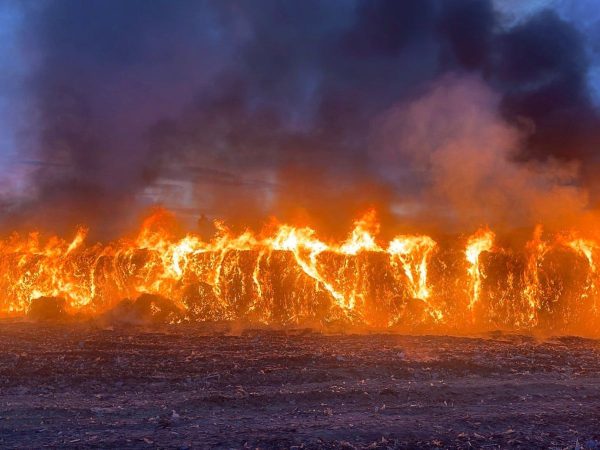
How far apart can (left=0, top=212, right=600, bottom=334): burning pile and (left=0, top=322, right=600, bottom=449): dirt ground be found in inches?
334

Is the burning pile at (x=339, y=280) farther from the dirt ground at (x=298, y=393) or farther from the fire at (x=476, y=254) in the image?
the dirt ground at (x=298, y=393)

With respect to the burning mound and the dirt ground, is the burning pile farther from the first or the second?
the dirt ground

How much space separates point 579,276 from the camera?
40.6 m

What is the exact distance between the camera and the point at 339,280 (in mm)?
42969

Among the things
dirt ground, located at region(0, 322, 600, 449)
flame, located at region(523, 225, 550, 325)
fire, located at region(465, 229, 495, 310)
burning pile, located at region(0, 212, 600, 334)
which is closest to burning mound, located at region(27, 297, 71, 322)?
burning pile, located at region(0, 212, 600, 334)

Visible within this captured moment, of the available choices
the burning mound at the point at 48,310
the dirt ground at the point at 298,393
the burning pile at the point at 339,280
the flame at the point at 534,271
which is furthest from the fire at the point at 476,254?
the burning mound at the point at 48,310

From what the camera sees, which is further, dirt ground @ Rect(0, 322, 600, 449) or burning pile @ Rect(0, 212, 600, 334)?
burning pile @ Rect(0, 212, 600, 334)

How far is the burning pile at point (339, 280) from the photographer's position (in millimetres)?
39469

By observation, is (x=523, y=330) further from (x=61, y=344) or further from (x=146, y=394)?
(x=61, y=344)

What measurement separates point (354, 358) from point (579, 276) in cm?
2588

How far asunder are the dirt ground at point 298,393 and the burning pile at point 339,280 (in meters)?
8.50

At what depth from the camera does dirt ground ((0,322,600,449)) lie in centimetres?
1452

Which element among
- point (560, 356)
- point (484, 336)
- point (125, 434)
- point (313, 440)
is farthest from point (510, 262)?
point (125, 434)

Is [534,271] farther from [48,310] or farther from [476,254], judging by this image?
[48,310]
